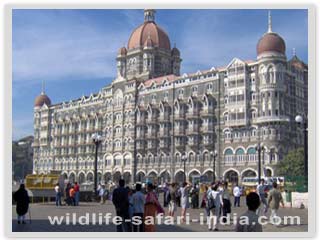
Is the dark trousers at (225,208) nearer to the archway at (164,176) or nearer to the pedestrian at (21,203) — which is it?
the pedestrian at (21,203)

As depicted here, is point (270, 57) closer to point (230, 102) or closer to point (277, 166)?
point (230, 102)

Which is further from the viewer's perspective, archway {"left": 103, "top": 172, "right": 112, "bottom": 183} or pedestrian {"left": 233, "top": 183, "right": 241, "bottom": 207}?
archway {"left": 103, "top": 172, "right": 112, "bottom": 183}

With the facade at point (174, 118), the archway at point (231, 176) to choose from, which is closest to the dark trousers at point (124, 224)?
the facade at point (174, 118)

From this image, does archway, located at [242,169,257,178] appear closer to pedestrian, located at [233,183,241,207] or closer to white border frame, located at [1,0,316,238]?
pedestrian, located at [233,183,241,207]

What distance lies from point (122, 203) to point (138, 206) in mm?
401

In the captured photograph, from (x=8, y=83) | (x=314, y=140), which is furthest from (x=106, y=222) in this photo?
(x=314, y=140)

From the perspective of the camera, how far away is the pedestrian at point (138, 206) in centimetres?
1180

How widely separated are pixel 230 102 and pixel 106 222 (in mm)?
38770

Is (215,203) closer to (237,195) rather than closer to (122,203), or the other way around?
(122,203)

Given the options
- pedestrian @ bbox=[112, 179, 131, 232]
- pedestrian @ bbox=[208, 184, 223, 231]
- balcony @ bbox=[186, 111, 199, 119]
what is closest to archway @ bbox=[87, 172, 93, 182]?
balcony @ bbox=[186, 111, 199, 119]

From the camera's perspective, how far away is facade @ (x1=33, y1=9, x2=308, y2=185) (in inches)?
1881

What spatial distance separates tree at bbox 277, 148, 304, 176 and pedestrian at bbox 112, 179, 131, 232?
104 ft

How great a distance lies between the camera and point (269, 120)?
47.5m

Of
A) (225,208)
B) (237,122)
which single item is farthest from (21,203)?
(237,122)
